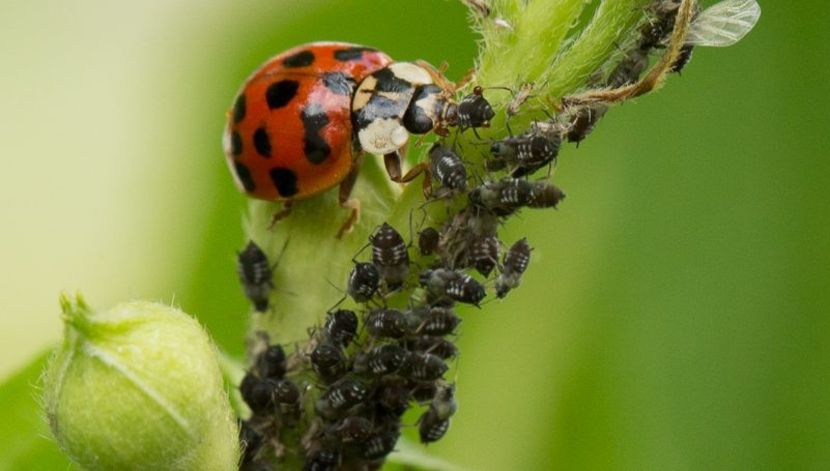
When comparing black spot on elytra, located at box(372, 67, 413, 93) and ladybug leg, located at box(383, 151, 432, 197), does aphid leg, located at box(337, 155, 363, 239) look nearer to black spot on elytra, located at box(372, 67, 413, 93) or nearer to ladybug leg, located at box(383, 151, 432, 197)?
ladybug leg, located at box(383, 151, 432, 197)

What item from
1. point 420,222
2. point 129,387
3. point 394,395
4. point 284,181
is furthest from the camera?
point 284,181

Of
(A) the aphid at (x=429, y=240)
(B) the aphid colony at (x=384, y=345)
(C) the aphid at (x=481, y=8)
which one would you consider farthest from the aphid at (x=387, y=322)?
(C) the aphid at (x=481, y=8)

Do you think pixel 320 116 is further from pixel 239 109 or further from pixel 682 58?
pixel 682 58

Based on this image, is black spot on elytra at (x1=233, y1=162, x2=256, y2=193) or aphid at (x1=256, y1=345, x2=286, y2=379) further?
black spot on elytra at (x1=233, y1=162, x2=256, y2=193)

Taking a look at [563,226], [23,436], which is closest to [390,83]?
[23,436]

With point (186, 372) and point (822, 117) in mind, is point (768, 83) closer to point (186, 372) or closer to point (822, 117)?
point (822, 117)

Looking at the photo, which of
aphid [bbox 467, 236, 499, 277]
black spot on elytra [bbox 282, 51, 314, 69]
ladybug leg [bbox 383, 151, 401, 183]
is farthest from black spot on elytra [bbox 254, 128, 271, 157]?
aphid [bbox 467, 236, 499, 277]

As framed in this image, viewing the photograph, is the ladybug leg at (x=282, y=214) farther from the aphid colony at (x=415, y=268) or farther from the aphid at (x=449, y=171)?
the aphid at (x=449, y=171)
